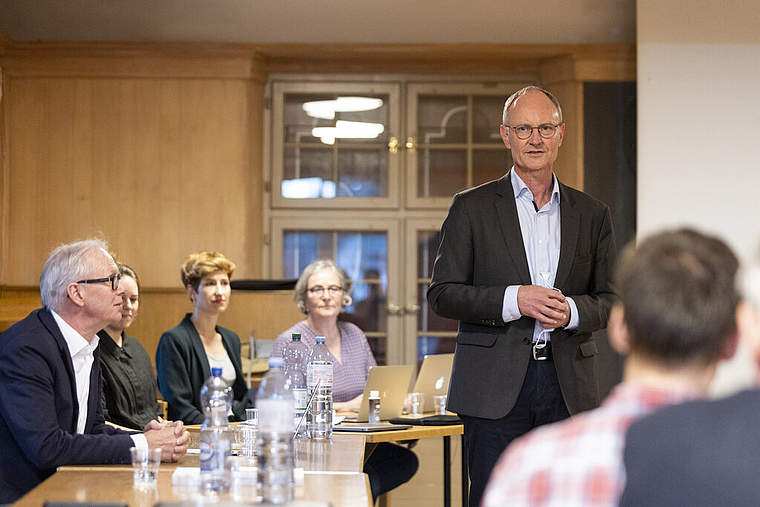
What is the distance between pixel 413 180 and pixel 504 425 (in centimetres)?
417

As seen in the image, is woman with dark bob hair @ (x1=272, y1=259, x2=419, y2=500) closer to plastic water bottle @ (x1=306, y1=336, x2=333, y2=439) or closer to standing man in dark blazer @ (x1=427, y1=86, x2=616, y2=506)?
plastic water bottle @ (x1=306, y1=336, x2=333, y2=439)

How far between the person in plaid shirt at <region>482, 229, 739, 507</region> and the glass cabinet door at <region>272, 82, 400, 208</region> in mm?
5429

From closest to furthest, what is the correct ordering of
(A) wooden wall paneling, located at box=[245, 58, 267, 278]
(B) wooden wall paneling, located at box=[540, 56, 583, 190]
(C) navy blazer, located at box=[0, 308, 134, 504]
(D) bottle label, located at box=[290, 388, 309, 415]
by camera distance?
1. (C) navy blazer, located at box=[0, 308, 134, 504]
2. (D) bottle label, located at box=[290, 388, 309, 415]
3. (B) wooden wall paneling, located at box=[540, 56, 583, 190]
4. (A) wooden wall paneling, located at box=[245, 58, 267, 278]

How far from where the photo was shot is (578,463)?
1.01m

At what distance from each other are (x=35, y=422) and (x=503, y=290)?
4.36ft

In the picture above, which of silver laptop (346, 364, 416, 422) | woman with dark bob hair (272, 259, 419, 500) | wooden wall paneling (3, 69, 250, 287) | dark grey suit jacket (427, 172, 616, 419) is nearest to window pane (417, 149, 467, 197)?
wooden wall paneling (3, 69, 250, 287)

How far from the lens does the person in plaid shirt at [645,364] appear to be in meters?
1.01

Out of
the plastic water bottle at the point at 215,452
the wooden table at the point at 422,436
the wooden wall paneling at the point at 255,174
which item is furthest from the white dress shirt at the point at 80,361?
the wooden wall paneling at the point at 255,174

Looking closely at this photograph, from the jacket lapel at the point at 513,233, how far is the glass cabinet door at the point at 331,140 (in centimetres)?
389

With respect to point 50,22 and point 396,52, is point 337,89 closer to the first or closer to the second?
point 396,52

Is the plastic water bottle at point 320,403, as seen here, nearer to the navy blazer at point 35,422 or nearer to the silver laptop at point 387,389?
the silver laptop at point 387,389

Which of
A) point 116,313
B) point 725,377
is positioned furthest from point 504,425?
point 725,377

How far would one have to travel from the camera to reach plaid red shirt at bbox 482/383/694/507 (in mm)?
1010

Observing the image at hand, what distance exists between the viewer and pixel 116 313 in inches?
103
